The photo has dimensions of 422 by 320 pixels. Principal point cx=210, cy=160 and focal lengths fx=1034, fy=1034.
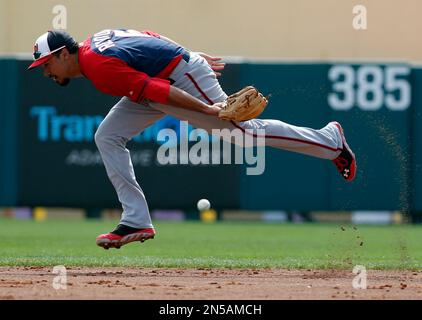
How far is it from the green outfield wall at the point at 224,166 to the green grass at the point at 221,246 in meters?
0.40

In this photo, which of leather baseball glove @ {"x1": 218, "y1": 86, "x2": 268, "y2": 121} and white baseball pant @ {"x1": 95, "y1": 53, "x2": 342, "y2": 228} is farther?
white baseball pant @ {"x1": 95, "y1": 53, "x2": 342, "y2": 228}

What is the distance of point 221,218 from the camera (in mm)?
15711

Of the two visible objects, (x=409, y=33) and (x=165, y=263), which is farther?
(x=409, y=33)

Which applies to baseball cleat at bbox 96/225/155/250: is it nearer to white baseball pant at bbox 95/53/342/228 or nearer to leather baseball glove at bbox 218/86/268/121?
white baseball pant at bbox 95/53/342/228

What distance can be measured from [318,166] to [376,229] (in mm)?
1139

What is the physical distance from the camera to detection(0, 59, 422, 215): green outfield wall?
1389 cm

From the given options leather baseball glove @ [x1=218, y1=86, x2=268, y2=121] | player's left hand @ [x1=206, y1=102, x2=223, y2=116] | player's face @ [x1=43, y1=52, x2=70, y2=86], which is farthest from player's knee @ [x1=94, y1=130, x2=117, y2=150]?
leather baseball glove @ [x1=218, y1=86, x2=268, y2=121]

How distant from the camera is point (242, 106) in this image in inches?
254

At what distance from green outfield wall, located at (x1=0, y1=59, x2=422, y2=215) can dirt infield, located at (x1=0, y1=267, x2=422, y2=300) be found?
6.72 meters

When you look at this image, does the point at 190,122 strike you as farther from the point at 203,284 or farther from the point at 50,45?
the point at 203,284

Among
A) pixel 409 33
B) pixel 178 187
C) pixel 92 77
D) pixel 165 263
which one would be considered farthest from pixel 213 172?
pixel 92 77

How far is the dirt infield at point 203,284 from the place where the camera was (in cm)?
552

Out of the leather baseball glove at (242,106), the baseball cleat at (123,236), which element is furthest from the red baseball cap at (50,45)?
the baseball cleat at (123,236)

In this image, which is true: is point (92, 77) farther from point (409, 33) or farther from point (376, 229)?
point (409, 33)
